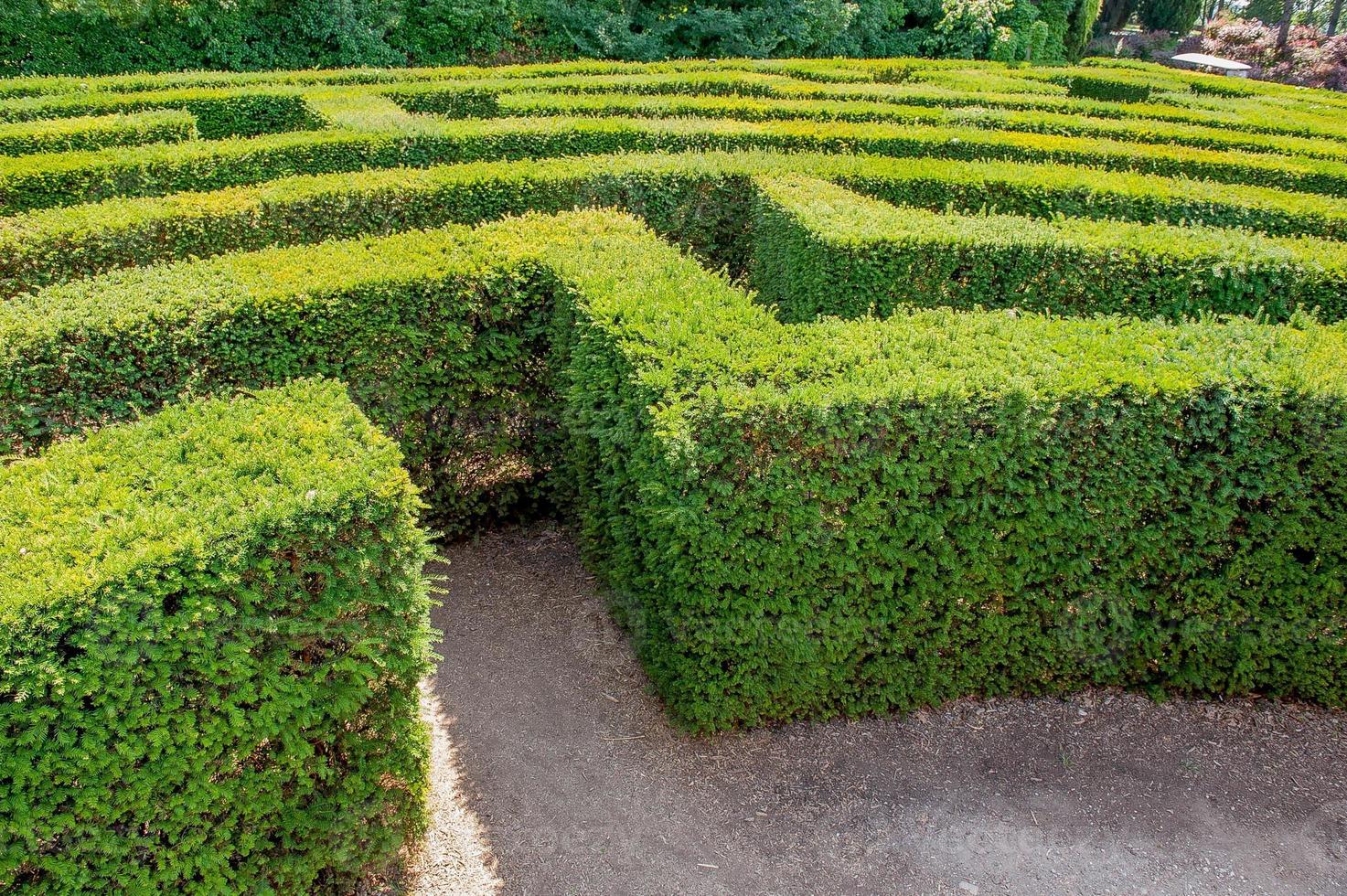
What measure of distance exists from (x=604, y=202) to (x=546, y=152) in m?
2.36

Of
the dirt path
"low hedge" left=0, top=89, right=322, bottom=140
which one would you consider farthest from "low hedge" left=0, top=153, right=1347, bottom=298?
"low hedge" left=0, top=89, right=322, bottom=140

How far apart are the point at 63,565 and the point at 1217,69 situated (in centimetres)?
4042

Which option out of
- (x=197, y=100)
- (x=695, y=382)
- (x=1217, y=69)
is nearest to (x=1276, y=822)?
(x=695, y=382)

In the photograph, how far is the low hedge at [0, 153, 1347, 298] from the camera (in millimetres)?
7496

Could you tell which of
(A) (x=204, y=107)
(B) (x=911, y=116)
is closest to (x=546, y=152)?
(B) (x=911, y=116)

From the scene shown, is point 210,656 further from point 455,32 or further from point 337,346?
point 455,32

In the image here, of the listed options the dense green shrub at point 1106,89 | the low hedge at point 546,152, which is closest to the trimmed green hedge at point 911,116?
the low hedge at point 546,152

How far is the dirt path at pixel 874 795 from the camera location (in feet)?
15.3

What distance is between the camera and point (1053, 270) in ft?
24.4

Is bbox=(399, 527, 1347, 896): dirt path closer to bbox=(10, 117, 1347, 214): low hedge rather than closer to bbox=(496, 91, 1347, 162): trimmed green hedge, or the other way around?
bbox=(10, 117, 1347, 214): low hedge

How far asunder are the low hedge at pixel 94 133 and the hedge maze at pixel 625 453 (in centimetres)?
167

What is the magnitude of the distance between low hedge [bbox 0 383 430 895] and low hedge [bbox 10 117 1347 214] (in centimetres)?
629

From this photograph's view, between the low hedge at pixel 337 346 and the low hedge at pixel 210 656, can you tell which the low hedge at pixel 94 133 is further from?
the low hedge at pixel 210 656

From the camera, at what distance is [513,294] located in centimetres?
661
